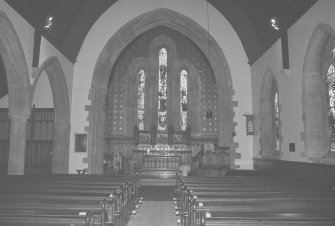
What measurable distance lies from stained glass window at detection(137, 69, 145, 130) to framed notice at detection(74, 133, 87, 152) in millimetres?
5022

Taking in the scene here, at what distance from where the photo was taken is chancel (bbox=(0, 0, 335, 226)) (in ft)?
17.1

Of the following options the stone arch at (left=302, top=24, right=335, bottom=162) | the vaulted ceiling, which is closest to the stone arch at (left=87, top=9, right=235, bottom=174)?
the vaulted ceiling

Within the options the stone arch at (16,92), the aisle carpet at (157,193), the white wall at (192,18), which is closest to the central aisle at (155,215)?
the aisle carpet at (157,193)

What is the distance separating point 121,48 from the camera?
550 inches

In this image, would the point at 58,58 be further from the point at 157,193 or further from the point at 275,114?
the point at 275,114

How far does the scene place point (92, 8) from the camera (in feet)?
43.2

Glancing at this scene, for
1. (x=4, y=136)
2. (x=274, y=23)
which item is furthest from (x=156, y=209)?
(x=4, y=136)

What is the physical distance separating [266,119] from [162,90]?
22.9 ft

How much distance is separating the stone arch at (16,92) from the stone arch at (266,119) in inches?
310

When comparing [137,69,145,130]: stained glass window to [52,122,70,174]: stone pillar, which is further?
[137,69,145,130]: stained glass window

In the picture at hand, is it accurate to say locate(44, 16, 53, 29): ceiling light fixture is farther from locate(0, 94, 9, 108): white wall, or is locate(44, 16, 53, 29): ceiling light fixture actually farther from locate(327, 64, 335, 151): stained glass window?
locate(327, 64, 335, 151): stained glass window

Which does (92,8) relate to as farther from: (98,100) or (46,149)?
(46,149)


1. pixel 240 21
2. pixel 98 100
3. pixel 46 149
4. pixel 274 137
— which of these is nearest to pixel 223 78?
pixel 240 21

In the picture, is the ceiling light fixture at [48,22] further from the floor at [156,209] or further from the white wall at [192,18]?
the floor at [156,209]
